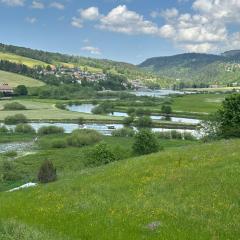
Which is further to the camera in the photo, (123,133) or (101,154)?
(123,133)

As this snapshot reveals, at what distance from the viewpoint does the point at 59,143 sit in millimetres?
132375

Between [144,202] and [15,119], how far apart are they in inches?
6529

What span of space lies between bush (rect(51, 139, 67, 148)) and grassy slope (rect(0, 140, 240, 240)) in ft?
318

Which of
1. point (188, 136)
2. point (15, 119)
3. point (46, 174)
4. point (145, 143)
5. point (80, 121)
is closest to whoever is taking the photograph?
point (46, 174)

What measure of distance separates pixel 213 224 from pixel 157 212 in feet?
10.3

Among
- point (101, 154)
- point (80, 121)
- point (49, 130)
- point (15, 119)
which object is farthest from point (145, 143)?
point (15, 119)

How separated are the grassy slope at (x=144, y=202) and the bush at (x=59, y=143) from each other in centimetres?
9698

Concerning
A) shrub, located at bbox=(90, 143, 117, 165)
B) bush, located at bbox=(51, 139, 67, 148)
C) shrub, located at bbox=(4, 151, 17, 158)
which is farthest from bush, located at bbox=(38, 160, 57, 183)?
bush, located at bbox=(51, 139, 67, 148)

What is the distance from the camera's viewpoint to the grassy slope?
1925cm

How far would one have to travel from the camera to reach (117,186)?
29031mm

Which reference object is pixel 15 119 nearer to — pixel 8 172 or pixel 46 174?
pixel 8 172

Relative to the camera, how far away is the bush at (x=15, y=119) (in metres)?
184

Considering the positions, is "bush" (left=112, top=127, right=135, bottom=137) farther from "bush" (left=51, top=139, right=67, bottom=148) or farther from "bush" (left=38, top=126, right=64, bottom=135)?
"bush" (left=51, top=139, right=67, bottom=148)

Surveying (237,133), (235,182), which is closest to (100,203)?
(235,182)
